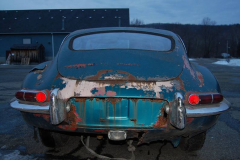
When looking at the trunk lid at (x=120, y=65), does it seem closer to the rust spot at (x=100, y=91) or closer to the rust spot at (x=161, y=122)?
the rust spot at (x=100, y=91)

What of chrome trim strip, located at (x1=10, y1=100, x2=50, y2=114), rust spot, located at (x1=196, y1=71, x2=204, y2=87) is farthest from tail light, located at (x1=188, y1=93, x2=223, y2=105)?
chrome trim strip, located at (x1=10, y1=100, x2=50, y2=114)

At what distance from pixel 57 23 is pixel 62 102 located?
Result: 1467 inches

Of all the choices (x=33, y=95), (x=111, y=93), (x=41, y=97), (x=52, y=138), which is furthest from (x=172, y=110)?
(x=52, y=138)

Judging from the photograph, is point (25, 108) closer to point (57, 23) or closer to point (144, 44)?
point (144, 44)

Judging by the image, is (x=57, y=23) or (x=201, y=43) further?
(x=201, y=43)

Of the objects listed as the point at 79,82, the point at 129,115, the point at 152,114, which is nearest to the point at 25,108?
the point at 79,82

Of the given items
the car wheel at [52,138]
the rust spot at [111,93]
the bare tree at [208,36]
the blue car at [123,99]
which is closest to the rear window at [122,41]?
the blue car at [123,99]

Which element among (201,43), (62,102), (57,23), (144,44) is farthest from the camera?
(201,43)

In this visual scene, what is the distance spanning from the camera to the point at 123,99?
228 centimetres

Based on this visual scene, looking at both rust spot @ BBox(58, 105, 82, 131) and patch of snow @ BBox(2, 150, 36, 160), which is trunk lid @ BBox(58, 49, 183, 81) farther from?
patch of snow @ BBox(2, 150, 36, 160)

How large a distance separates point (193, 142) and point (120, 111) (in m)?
1.19

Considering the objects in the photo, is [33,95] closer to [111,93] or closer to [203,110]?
[111,93]

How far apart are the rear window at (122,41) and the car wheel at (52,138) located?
113 centimetres

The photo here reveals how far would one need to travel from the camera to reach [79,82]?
7.70ft
